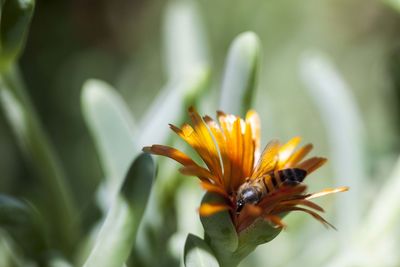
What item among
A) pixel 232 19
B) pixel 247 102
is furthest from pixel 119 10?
pixel 247 102

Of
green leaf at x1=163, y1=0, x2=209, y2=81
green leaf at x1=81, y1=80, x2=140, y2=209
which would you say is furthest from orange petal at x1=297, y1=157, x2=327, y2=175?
green leaf at x1=163, y1=0, x2=209, y2=81

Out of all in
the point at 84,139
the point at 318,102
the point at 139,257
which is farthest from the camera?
the point at 84,139

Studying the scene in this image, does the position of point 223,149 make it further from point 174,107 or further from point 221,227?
point 174,107

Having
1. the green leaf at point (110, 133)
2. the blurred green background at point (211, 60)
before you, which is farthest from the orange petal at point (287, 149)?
the blurred green background at point (211, 60)

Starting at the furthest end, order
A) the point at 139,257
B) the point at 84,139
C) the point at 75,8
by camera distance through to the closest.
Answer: the point at 75,8 → the point at 84,139 → the point at 139,257

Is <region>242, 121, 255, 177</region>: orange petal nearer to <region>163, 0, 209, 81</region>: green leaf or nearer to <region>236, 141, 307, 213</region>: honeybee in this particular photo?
<region>236, 141, 307, 213</region>: honeybee

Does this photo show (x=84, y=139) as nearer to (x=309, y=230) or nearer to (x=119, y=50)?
(x=119, y=50)

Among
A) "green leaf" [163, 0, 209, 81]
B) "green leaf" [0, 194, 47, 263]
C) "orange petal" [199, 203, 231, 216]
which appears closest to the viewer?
"orange petal" [199, 203, 231, 216]

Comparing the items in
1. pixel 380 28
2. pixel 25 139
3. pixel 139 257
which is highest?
pixel 380 28
